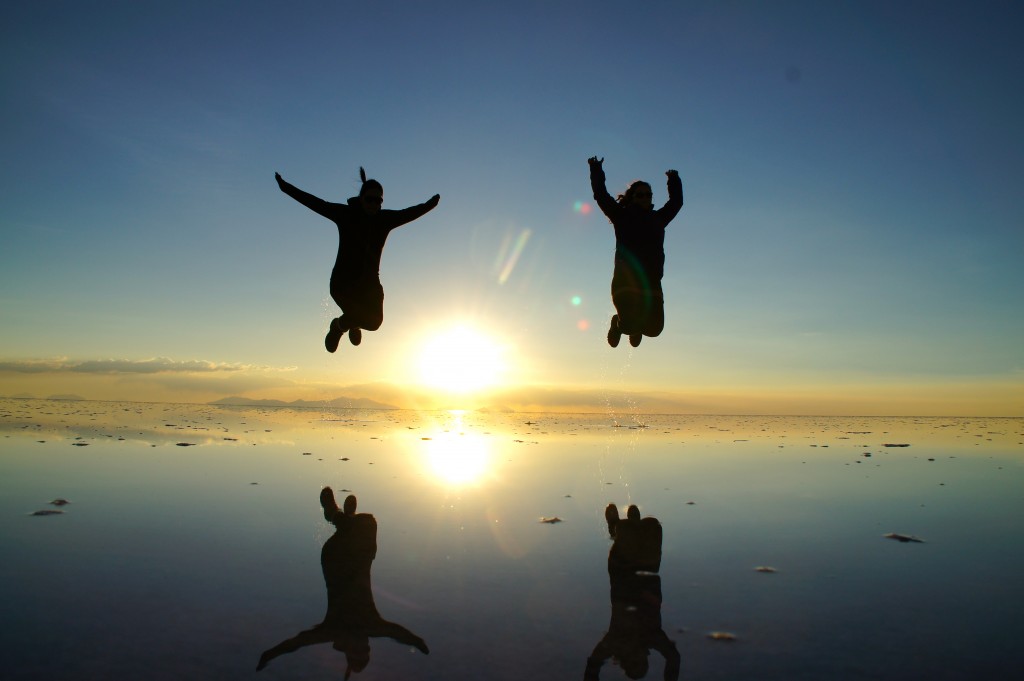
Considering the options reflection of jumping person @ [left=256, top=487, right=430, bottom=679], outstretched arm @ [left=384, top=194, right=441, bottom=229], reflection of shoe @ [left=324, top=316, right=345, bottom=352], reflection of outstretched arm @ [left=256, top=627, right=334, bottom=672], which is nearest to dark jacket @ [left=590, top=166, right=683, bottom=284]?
outstretched arm @ [left=384, top=194, right=441, bottom=229]

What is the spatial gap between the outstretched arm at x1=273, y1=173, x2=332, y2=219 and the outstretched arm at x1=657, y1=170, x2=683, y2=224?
6.80 m

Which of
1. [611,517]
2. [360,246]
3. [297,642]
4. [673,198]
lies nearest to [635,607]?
[297,642]

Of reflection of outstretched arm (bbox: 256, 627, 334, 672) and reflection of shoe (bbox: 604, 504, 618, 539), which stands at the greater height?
reflection of shoe (bbox: 604, 504, 618, 539)

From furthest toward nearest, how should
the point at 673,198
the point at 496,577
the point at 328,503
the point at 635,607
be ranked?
the point at 673,198
the point at 328,503
the point at 496,577
the point at 635,607

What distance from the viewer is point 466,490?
10461 mm

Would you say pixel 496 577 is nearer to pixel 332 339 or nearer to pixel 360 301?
pixel 360 301

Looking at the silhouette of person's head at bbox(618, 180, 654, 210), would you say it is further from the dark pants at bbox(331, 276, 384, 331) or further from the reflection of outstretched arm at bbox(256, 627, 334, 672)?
the reflection of outstretched arm at bbox(256, 627, 334, 672)

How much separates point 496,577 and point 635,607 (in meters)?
1.41

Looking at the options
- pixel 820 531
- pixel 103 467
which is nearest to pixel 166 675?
pixel 820 531

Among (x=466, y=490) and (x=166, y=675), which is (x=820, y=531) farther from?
(x=166, y=675)

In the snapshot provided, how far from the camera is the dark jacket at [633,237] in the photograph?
1175 cm

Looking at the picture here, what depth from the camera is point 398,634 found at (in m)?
4.19

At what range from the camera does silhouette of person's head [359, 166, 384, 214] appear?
11555 millimetres

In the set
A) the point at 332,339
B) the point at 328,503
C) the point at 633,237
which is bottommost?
the point at 328,503
